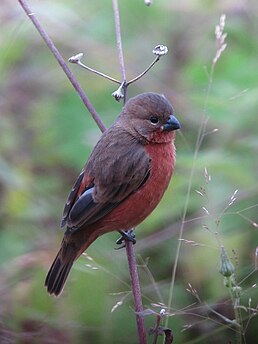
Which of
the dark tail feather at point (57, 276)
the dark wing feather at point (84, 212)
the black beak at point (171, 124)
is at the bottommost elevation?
the dark tail feather at point (57, 276)

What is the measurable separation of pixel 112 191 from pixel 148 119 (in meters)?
0.41

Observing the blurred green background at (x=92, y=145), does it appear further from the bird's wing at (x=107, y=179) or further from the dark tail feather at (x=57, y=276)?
the bird's wing at (x=107, y=179)

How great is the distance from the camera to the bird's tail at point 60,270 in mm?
4078

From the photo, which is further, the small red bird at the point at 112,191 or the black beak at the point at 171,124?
the black beak at the point at 171,124

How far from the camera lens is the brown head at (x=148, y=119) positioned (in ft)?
14.0

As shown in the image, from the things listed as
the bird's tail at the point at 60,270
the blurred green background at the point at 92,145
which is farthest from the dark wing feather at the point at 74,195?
the blurred green background at the point at 92,145

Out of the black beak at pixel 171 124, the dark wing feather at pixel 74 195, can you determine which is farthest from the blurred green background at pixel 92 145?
the dark wing feather at pixel 74 195

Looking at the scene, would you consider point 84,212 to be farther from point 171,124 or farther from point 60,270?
point 171,124

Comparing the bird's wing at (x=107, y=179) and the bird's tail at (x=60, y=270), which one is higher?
the bird's wing at (x=107, y=179)

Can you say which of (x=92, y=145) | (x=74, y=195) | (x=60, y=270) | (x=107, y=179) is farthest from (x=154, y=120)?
(x=92, y=145)

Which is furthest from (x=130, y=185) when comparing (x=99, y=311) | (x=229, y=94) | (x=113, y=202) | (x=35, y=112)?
(x=35, y=112)

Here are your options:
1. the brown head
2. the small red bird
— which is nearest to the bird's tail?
the small red bird

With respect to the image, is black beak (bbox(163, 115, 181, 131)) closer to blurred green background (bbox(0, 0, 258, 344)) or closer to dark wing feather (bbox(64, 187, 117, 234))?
blurred green background (bbox(0, 0, 258, 344))

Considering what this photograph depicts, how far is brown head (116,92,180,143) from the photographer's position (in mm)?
4262
